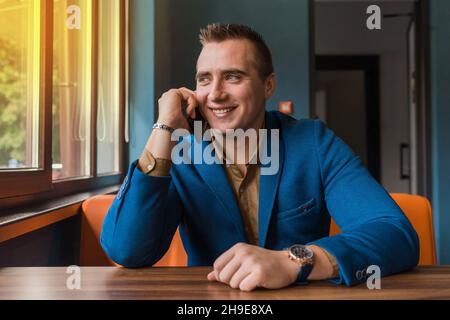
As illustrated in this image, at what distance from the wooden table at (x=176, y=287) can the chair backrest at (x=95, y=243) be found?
0.61 m

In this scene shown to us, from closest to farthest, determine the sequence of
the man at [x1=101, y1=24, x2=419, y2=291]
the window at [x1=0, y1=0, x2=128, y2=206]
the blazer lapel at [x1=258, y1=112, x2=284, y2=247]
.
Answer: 1. the man at [x1=101, y1=24, x2=419, y2=291]
2. the blazer lapel at [x1=258, y1=112, x2=284, y2=247]
3. the window at [x1=0, y1=0, x2=128, y2=206]

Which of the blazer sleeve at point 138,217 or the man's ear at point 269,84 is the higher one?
the man's ear at point 269,84

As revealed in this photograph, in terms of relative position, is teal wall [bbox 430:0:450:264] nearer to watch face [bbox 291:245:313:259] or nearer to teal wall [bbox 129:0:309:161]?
teal wall [bbox 129:0:309:161]

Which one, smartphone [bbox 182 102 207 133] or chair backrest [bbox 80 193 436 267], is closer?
smartphone [bbox 182 102 207 133]

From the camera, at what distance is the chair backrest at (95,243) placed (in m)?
1.47

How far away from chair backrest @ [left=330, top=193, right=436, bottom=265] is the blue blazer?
0.37 meters

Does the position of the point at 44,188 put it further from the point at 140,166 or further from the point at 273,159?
the point at 273,159

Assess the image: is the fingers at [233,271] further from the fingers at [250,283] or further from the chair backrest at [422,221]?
the chair backrest at [422,221]

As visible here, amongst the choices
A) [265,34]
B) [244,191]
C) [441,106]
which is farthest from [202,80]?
[441,106]

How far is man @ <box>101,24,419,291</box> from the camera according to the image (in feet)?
3.14

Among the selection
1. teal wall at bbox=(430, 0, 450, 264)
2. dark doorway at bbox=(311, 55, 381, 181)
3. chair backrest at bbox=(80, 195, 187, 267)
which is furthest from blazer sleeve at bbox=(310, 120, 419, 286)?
dark doorway at bbox=(311, 55, 381, 181)

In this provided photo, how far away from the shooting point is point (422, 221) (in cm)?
142

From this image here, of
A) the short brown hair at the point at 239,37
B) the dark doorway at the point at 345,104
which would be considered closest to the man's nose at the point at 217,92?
the short brown hair at the point at 239,37
